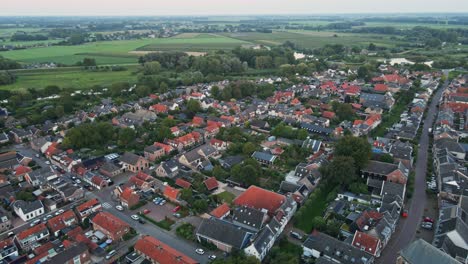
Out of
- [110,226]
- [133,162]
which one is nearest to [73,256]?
[110,226]

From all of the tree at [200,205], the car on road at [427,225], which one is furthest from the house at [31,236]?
the car on road at [427,225]

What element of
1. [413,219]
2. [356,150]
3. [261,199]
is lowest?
[413,219]

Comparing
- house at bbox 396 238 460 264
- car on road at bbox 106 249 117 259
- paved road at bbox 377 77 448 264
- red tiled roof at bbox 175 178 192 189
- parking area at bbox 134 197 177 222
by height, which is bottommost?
parking area at bbox 134 197 177 222

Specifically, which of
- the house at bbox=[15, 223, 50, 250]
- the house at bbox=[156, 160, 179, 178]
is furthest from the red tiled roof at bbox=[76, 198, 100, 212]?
the house at bbox=[156, 160, 179, 178]

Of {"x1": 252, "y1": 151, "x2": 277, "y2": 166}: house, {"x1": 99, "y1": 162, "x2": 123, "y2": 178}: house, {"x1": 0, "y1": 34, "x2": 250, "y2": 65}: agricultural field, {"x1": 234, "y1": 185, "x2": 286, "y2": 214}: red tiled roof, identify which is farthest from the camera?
{"x1": 0, "y1": 34, "x2": 250, "y2": 65}: agricultural field

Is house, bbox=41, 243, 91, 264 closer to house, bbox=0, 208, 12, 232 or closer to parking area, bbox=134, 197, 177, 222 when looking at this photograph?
parking area, bbox=134, 197, 177, 222

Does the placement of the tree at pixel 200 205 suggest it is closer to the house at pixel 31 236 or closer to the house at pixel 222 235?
the house at pixel 222 235

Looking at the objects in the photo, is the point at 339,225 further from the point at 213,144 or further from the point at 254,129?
the point at 254,129

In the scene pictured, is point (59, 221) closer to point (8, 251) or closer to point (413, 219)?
point (8, 251)
